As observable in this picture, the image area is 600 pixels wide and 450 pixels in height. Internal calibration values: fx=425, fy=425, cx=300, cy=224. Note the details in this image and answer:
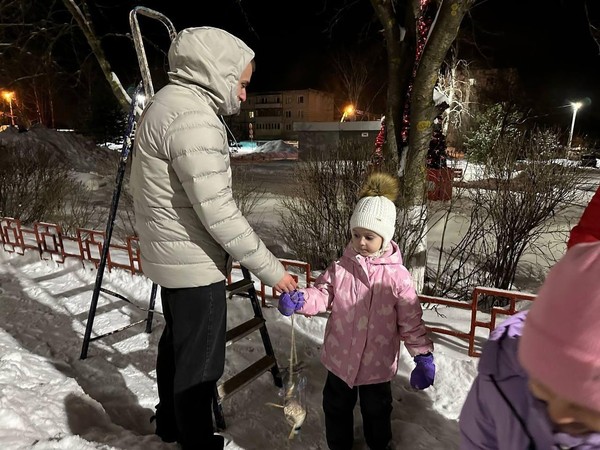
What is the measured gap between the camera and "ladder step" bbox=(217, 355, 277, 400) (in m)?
2.47

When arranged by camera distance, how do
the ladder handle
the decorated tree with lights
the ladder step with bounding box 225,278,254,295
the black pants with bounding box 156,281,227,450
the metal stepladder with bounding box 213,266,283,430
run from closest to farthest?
the black pants with bounding box 156,281,227,450, the metal stepladder with bounding box 213,266,283,430, the ladder step with bounding box 225,278,254,295, the ladder handle, the decorated tree with lights

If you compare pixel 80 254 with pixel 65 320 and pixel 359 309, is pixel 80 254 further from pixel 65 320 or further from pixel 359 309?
pixel 359 309

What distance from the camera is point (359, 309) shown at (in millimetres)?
2148

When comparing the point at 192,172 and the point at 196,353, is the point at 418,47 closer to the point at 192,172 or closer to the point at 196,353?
the point at 192,172

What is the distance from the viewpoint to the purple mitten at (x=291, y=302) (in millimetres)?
2096

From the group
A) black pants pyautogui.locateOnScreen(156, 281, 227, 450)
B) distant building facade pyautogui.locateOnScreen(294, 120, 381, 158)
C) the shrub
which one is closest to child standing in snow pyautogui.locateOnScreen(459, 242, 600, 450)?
black pants pyautogui.locateOnScreen(156, 281, 227, 450)

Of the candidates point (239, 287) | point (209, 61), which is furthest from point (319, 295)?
point (209, 61)

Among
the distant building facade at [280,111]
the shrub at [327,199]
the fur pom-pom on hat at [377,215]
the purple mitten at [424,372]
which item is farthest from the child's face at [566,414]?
the distant building facade at [280,111]

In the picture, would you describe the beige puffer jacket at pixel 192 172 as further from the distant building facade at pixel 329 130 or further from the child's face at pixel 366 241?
the distant building facade at pixel 329 130

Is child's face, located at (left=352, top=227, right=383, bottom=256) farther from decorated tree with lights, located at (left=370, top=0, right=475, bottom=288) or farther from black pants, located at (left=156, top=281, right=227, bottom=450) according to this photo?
decorated tree with lights, located at (left=370, top=0, right=475, bottom=288)

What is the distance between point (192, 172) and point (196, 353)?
2.80 ft

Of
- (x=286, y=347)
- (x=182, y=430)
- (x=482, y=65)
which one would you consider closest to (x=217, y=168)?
(x=182, y=430)

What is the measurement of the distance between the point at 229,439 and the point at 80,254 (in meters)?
3.33

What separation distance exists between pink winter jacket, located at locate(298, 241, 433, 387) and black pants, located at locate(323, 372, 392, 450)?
100 mm
